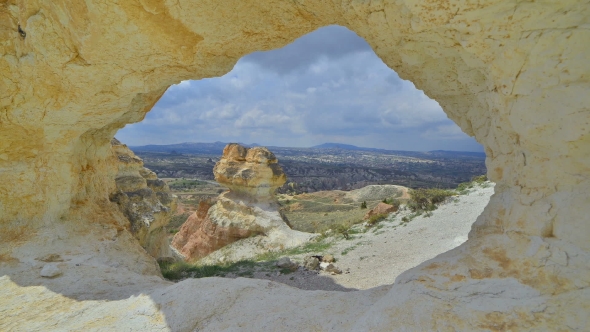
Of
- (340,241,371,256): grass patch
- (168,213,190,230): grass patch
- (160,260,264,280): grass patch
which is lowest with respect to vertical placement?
(168,213,190,230): grass patch

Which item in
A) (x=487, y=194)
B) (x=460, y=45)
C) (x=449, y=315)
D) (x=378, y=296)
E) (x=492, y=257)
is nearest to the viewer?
(x=449, y=315)

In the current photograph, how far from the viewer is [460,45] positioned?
3074 mm

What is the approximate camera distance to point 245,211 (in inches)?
601

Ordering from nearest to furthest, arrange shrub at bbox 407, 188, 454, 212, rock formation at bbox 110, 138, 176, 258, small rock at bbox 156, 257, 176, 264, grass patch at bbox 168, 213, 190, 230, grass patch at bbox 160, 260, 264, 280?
grass patch at bbox 160, 260, 264, 280, rock formation at bbox 110, 138, 176, 258, small rock at bbox 156, 257, 176, 264, shrub at bbox 407, 188, 454, 212, grass patch at bbox 168, 213, 190, 230

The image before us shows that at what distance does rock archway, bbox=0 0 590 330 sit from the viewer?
99.4 inches

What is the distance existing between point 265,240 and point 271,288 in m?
10.2

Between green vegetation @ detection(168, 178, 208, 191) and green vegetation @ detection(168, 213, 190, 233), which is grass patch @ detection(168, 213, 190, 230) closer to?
green vegetation @ detection(168, 213, 190, 233)

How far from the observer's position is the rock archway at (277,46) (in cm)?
253

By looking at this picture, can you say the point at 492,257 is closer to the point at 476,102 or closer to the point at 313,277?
the point at 476,102

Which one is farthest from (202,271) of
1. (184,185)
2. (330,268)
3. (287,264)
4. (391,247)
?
(184,185)

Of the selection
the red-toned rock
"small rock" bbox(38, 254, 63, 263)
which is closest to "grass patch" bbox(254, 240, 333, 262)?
the red-toned rock

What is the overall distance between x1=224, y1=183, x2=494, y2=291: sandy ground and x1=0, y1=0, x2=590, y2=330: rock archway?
381 centimetres

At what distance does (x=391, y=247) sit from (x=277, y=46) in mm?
7443

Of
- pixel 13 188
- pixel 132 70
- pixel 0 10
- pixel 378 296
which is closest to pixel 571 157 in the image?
pixel 378 296
